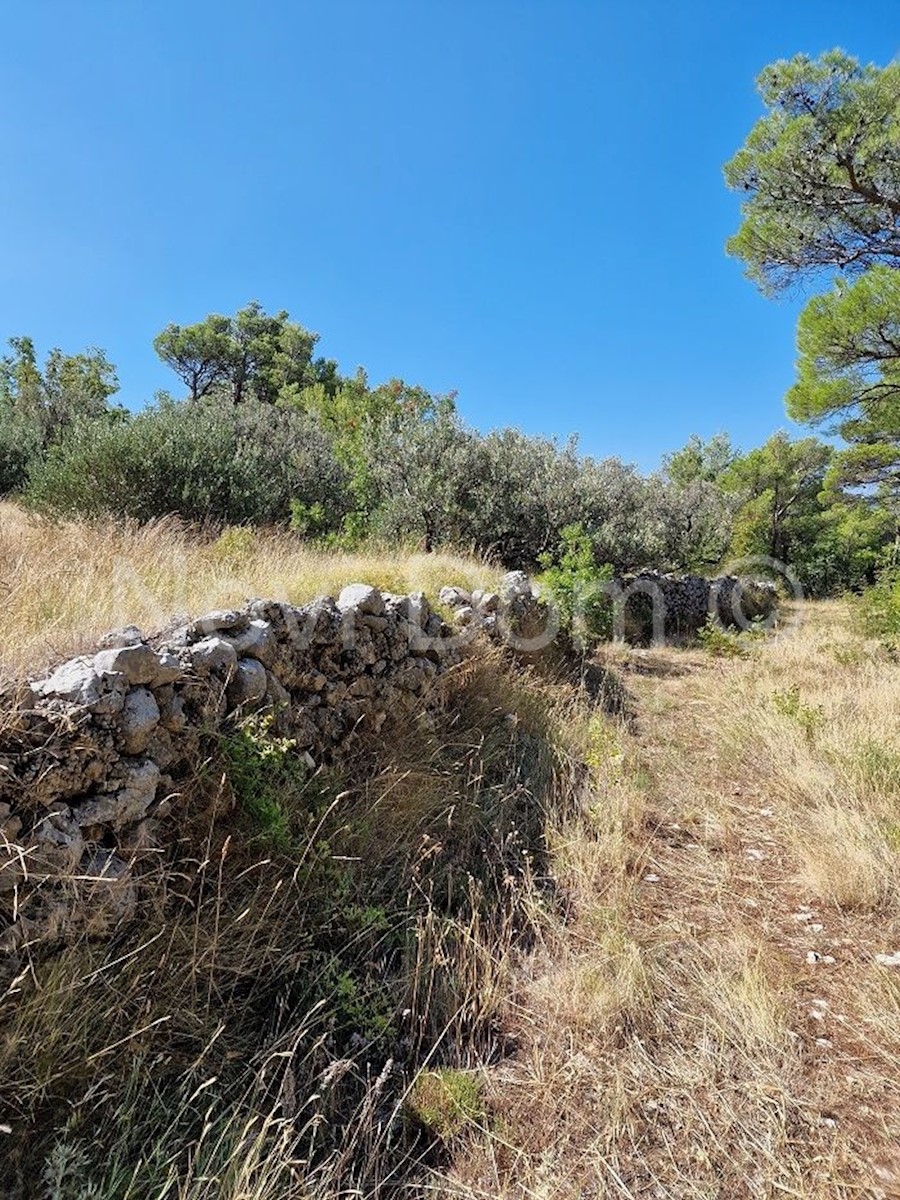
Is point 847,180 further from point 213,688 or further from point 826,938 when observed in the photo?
point 213,688

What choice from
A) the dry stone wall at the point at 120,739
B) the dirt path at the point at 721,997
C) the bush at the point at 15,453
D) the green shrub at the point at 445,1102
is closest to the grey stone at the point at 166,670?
the dry stone wall at the point at 120,739

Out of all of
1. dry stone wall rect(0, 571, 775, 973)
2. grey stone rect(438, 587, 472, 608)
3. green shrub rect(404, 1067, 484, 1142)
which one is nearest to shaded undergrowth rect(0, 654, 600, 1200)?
green shrub rect(404, 1067, 484, 1142)

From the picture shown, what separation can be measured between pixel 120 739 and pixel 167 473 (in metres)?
6.43

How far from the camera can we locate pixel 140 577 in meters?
3.73

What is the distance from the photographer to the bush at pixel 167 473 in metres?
7.06

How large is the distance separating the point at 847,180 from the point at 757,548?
1463cm

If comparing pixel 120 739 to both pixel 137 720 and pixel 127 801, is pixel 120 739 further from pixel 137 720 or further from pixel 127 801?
pixel 127 801

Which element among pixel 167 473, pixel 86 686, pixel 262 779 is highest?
pixel 167 473

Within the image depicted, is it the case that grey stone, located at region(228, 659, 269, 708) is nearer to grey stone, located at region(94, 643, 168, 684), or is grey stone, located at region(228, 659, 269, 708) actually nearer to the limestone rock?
the limestone rock

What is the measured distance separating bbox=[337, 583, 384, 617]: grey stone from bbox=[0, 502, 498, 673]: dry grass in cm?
40

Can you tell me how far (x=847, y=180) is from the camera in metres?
7.10

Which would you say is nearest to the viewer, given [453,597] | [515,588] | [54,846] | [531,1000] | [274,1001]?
[54,846]

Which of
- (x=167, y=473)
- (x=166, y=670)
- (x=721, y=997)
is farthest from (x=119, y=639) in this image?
(x=167, y=473)

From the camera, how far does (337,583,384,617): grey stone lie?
3.79m
